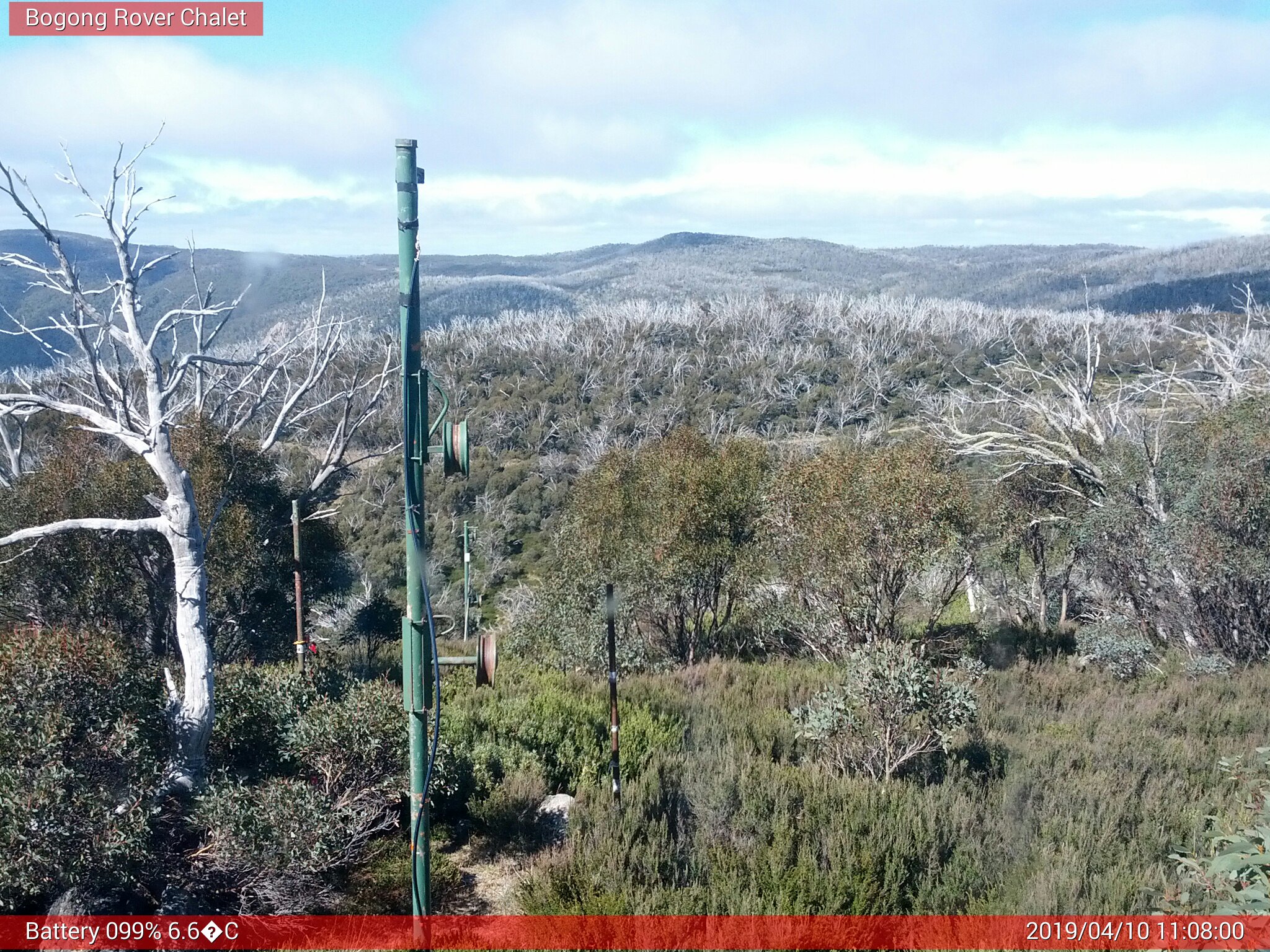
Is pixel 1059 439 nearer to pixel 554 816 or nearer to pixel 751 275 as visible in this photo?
pixel 554 816

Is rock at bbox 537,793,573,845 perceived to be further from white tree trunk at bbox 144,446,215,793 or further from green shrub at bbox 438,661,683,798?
white tree trunk at bbox 144,446,215,793

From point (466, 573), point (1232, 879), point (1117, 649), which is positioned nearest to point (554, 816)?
point (1232, 879)

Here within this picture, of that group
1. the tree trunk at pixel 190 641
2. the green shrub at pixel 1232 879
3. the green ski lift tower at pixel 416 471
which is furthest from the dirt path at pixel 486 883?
the green shrub at pixel 1232 879

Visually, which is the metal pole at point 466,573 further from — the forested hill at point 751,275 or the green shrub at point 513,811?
the forested hill at point 751,275

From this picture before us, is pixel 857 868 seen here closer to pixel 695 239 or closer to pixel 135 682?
pixel 135 682

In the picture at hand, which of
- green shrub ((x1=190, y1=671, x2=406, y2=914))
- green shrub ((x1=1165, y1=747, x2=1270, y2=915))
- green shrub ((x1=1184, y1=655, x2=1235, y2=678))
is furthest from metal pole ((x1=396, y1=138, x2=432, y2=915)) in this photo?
green shrub ((x1=1184, y1=655, x2=1235, y2=678))

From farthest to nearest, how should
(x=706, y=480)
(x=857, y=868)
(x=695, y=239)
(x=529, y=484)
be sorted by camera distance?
(x=695, y=239), (x=529, y=484), (x=706, y=480), (x=857, y=868)

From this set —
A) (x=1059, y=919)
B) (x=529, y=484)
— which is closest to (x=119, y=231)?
(x=1059, y=919)
